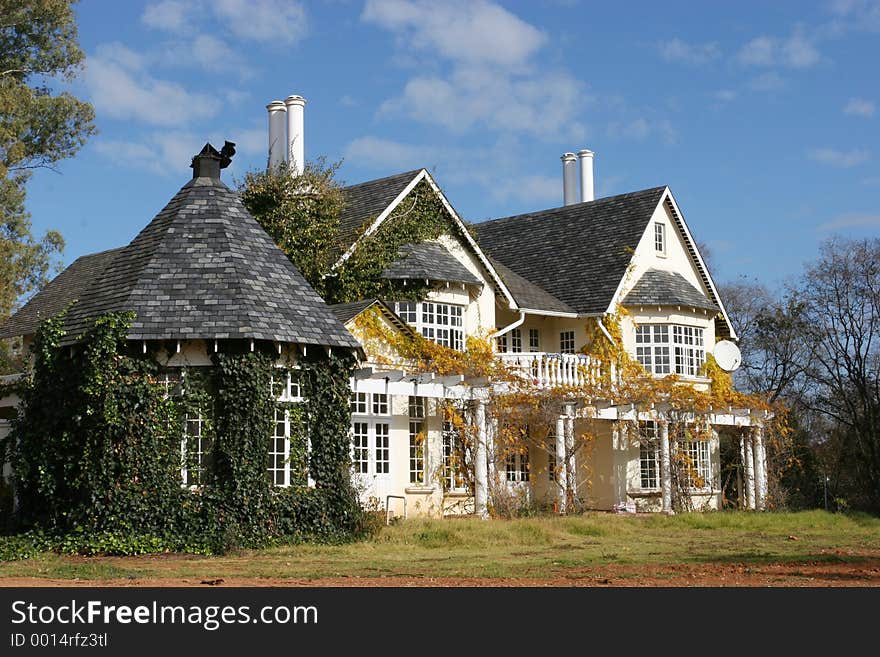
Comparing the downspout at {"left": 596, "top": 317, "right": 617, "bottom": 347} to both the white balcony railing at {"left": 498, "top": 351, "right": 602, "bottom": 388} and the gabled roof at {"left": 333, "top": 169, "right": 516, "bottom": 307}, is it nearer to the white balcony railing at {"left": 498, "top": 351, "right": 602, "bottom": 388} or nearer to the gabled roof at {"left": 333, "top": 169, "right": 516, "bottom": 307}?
the white balcony railing at {"left": 498, "top": 351, "right": 602, "bottom": 388}

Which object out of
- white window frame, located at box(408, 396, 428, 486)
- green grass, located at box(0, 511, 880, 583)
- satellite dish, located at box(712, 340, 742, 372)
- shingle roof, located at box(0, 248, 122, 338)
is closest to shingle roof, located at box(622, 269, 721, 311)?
satellite dish, located at box(712, 340, 742, 372)

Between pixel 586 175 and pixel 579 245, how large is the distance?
5359mm

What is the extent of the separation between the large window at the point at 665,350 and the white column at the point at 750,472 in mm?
2710

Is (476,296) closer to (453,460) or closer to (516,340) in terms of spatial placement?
(516,340)

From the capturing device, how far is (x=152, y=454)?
19.6 m

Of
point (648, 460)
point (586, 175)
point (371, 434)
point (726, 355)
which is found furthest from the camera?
point (586, 175)

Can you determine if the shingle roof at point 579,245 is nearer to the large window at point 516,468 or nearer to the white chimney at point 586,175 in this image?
the white chimney at point 586,175

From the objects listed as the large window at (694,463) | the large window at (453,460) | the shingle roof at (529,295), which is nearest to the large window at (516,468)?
the large window at (453,460)

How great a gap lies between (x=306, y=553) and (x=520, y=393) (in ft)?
A: 32.2

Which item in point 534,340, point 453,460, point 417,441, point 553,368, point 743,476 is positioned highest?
point 534,340

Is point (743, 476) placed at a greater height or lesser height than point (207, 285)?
lesser

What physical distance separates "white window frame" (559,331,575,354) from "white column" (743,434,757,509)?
20.0ft

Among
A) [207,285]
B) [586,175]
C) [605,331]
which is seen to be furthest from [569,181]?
[207,285]

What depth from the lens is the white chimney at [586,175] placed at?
40750 mm
